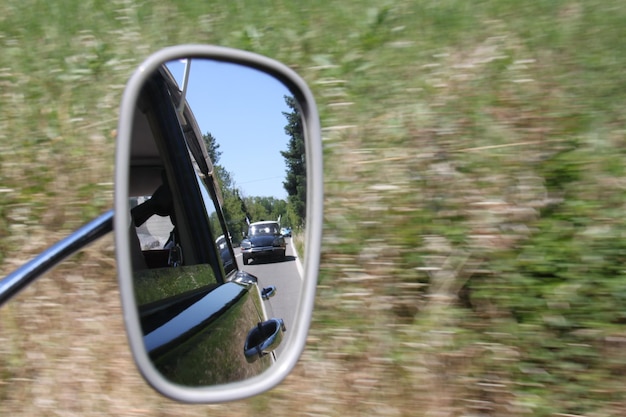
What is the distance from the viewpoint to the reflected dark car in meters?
1.47

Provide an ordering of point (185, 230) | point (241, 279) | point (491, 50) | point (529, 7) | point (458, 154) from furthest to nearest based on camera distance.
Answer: point (529, 7), point (491, 50), point (458, 154), point (241, 279), point (185, 230)

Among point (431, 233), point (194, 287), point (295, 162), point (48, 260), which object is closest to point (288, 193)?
point (295, 162)

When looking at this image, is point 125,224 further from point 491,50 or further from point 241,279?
point 491,50

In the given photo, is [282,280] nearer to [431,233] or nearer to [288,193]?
[288,193]

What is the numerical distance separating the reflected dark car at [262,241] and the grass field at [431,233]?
1.41 m

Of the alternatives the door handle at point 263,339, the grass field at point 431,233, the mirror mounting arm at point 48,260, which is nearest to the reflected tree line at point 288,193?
the door handle at point 263,339

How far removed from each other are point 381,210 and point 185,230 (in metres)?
1.66

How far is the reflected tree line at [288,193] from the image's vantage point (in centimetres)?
158

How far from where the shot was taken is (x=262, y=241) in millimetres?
1613

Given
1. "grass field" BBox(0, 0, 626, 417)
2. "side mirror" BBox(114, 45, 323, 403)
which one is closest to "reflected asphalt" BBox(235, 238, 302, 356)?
"side mirror" BBox(114, 45, 323, 403)

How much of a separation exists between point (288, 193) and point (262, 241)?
0.15 m

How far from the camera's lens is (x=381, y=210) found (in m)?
3.12

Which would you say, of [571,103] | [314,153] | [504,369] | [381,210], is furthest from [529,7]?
[314,153]

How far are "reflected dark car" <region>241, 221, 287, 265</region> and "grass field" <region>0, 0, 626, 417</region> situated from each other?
1409 mm
